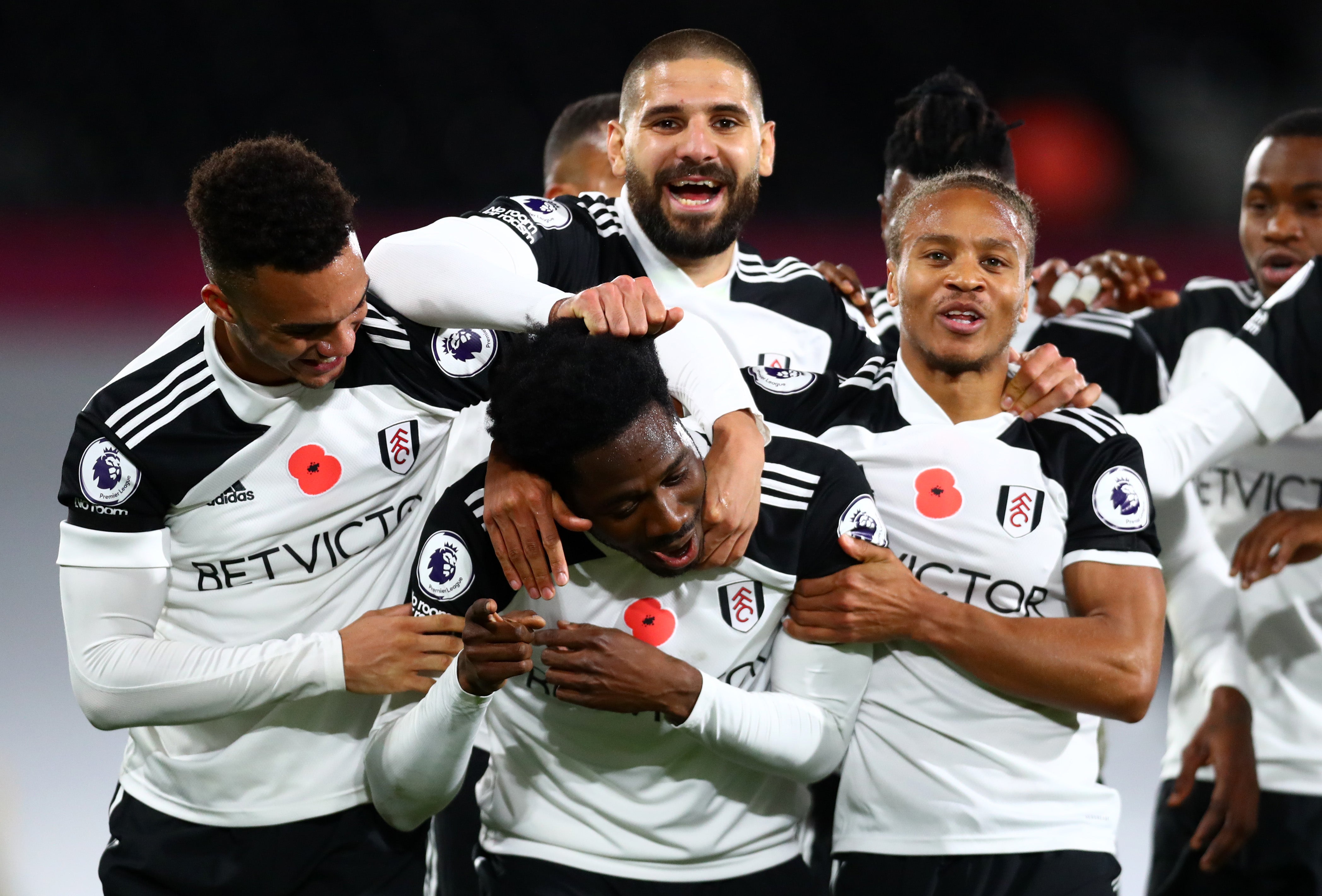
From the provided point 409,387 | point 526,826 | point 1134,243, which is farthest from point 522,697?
point 1134,243

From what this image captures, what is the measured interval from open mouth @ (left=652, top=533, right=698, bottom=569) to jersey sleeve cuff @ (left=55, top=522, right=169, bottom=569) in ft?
2.49

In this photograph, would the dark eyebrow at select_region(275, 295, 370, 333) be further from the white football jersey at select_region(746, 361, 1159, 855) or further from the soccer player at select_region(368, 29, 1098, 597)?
the white football jersey at select_region(746, 361, 1159, 855)

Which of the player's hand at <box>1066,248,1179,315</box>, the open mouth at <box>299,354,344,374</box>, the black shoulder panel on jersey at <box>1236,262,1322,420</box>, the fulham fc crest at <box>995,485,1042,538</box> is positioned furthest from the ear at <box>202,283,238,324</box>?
the player's hand at <box>1066,248,1179,315</box>

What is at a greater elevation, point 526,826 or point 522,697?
point 522,697

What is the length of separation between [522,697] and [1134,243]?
7.54 metres

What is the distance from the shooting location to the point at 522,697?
6.58ft

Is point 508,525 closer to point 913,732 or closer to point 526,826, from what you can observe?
point 526,826

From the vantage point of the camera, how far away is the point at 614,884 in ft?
6.27

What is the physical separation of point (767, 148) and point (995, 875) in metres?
1.46

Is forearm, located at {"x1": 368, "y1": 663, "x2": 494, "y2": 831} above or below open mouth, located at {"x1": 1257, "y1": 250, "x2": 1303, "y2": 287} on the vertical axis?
below

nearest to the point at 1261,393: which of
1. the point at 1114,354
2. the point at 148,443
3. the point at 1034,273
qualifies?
the point at 1114,354

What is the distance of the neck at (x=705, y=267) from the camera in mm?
2498

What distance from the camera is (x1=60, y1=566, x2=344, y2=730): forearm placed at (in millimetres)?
1926

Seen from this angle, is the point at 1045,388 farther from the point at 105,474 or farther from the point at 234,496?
the point at 105,474
